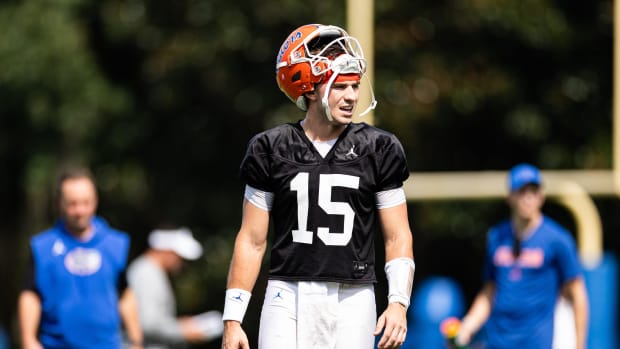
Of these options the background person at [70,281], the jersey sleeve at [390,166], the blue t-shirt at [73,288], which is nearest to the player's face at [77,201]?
the background person at [70,281]

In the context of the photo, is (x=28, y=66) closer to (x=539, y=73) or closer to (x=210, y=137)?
(x=210, y=137)

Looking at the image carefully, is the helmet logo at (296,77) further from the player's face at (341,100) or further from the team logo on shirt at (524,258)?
the team logo on shirt at (524,258)

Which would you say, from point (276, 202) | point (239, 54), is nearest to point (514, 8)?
point (239, 54)

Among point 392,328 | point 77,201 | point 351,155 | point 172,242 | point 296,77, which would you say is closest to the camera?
point 392,328

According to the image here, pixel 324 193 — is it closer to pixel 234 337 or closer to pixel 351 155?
pixel 351 155

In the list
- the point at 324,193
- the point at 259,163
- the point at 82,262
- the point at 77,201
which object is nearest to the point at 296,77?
the point at 259,163

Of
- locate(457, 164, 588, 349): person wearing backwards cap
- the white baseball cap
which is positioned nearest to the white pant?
locate(457, 164, 588, 349): person wearing backwards cap

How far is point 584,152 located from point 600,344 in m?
7.17

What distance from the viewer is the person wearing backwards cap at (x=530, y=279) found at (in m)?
8.06

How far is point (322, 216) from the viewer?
16.9 feet

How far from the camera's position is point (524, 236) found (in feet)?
26.9

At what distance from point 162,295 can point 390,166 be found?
5.08 metres

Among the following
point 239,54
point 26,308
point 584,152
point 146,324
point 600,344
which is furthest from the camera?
point 239,54

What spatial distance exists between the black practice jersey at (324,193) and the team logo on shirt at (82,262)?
7.03ft
